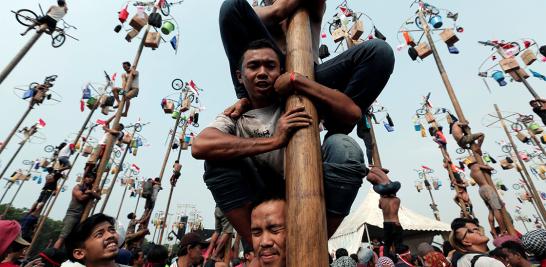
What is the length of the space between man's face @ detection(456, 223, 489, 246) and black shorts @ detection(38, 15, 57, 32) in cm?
1132

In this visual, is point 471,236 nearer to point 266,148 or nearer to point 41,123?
point 266,148

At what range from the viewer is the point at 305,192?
1263mm

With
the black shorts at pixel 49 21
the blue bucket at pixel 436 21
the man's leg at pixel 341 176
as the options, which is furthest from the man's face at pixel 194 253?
the blue bucket at pixel 436 21

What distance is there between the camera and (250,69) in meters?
1.71

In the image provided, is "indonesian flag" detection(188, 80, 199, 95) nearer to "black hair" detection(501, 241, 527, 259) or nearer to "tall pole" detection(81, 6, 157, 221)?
"tall pole" detection(81, 6, 157, 221)

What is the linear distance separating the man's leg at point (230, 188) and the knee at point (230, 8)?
843mm

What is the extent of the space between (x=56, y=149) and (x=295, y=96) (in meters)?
23.3

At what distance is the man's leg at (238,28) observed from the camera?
1731mm

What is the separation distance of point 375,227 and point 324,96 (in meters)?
20.6

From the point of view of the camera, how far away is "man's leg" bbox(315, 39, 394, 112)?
5.22 ft

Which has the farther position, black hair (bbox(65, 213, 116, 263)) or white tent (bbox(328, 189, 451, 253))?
white tent (bbox(328, 189, 451, 253))

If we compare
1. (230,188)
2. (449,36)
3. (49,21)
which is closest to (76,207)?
(49,21)

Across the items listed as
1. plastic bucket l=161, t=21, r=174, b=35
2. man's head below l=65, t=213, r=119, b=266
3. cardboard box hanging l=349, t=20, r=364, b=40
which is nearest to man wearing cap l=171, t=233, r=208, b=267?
man's head below l=65, t=213, r=119, b=266

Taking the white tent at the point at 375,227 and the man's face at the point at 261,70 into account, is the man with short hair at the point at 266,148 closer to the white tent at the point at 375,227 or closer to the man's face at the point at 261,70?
the man's face at the point at 261,70
